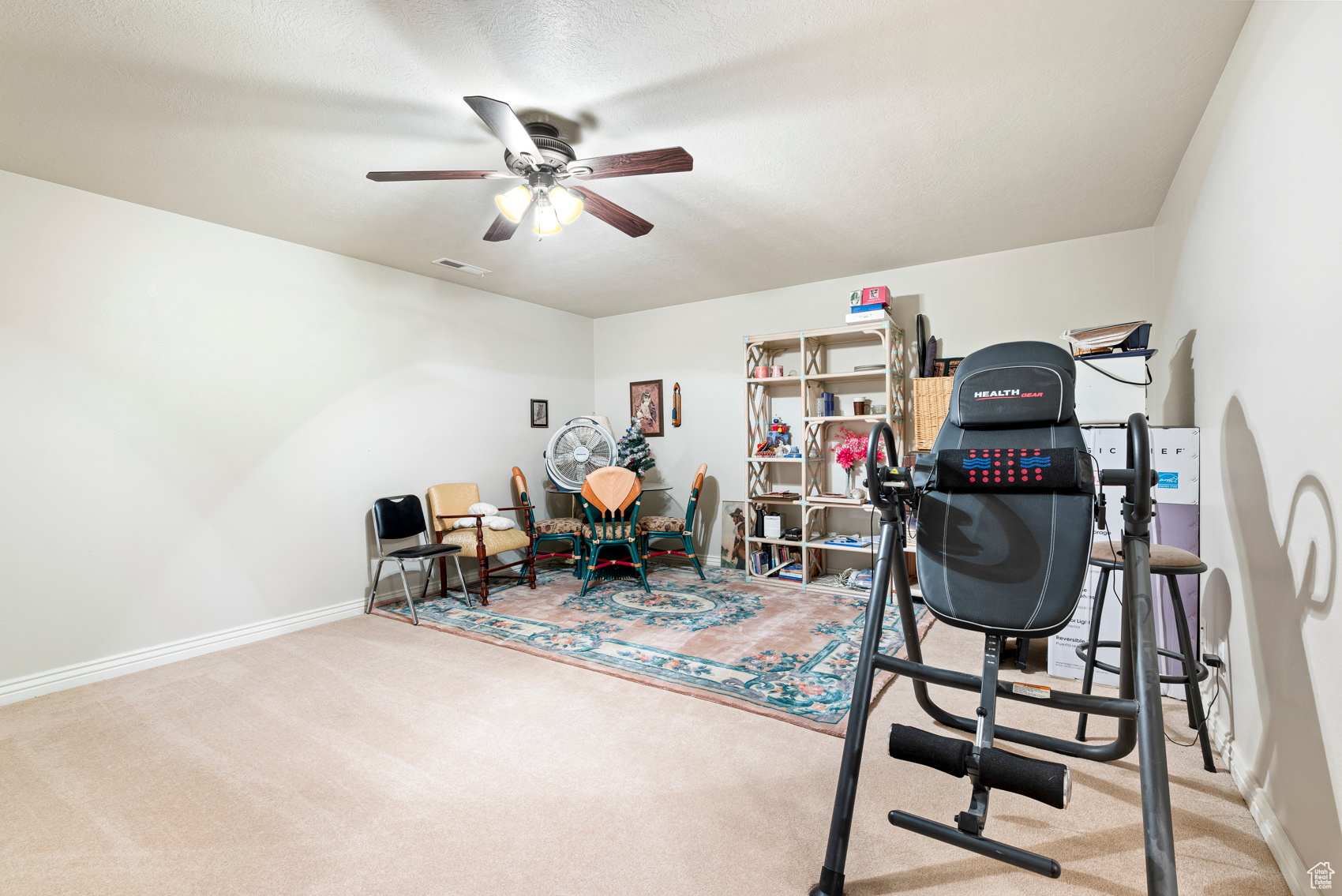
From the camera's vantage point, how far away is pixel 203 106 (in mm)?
2305

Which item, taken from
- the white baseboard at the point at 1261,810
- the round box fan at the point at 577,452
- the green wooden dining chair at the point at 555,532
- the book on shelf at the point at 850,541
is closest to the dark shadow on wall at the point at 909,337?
the book on shelf at the point at 850,541

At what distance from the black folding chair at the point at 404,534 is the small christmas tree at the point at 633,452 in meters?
1.72

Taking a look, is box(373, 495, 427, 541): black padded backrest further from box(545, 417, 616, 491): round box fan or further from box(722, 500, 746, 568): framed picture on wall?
box(722, 500, 746, 568): framed picture on wall

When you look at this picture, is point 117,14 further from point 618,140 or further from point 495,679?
point 495,679

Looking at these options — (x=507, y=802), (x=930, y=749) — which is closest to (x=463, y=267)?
(x=507, y=802)

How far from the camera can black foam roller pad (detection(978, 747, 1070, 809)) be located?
131 centimetres

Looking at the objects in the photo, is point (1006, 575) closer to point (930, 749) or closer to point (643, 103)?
point (930, 749)

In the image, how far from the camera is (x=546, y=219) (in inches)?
106

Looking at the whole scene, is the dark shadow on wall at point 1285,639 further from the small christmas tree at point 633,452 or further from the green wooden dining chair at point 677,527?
the small christmas tree at point 633,452

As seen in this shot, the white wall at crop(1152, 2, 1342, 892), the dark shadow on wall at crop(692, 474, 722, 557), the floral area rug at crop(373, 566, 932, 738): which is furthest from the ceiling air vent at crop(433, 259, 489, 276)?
the white wall at crop(1152, 2, 1342, 892)

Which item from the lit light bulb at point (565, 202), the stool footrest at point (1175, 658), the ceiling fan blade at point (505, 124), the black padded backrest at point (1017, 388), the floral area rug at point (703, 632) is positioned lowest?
the floral area rug at point (703, 632)

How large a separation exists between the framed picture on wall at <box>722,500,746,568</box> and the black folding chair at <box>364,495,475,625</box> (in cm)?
229

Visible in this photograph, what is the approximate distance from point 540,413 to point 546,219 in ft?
10.3

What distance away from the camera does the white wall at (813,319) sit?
3.88 metres
